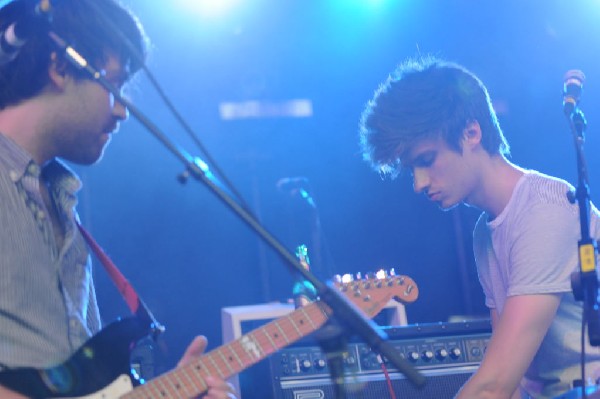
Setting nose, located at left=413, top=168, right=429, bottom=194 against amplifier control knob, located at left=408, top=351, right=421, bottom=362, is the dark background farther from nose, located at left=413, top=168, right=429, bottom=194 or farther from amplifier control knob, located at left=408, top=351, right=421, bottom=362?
nose, located at left=413, top=168, right=429, bottom=194

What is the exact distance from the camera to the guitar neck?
85.4 inches

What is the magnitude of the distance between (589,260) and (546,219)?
378mm

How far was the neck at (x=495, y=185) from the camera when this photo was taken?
286 centimetres

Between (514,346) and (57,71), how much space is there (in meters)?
1.60

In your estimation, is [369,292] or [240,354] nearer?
[240,354]

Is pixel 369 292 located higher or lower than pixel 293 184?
lower

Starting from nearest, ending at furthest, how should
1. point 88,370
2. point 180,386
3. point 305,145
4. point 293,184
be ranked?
point 88,370, point 180,386, point 293,184, point 305,145

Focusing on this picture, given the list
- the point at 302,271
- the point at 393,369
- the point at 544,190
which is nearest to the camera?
the point at 302,271

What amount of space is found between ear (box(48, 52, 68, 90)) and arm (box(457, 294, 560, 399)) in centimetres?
153

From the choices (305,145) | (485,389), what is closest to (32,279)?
(485,389)

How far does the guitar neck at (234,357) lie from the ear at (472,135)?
1.11 meters

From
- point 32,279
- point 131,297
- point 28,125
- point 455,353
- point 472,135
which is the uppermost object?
point 28,125

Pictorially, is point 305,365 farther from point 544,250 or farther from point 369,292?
point 544,250

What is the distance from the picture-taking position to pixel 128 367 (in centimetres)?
214
